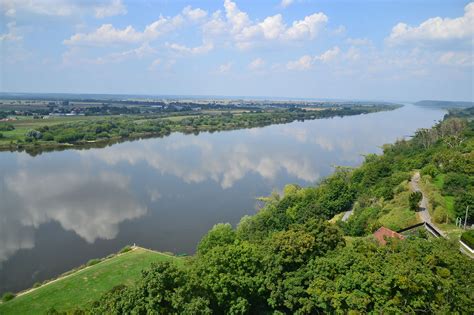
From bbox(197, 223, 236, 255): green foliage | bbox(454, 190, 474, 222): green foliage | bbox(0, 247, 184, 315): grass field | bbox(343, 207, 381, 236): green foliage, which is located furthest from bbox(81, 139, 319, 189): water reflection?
bbox(454, 190, 474, 222): green foliage

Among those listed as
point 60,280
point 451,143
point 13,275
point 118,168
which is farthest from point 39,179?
point 451,143

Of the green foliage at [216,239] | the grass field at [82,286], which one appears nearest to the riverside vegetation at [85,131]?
the grass field at [82,286]

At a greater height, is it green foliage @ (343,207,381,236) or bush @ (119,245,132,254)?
green foliage @ (343,207,381,236)

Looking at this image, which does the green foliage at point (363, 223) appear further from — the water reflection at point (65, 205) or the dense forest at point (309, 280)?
the water reflection at point (65, 205)

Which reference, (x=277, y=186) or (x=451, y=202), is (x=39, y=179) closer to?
(x=277, y=186)

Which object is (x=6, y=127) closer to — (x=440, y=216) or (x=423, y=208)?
(x=423, y=208)

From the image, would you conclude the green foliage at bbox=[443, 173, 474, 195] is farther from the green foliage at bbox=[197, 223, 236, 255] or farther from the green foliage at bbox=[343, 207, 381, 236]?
the green foliage at bbox=[197, 223, 236, 255]
